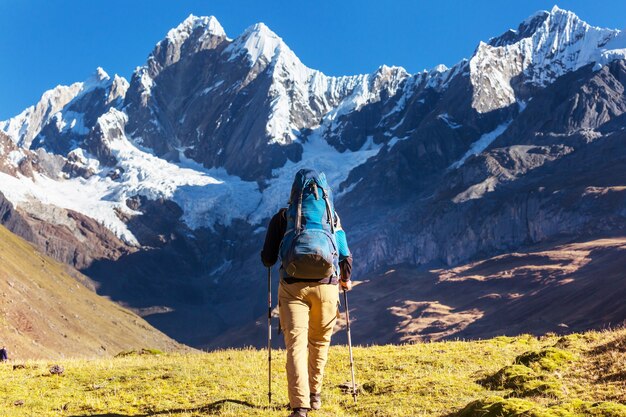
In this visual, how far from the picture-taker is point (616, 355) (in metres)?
15.4

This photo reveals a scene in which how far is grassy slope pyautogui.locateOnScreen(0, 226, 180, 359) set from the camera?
4537 inches

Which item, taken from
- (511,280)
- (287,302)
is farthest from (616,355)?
(511,280)

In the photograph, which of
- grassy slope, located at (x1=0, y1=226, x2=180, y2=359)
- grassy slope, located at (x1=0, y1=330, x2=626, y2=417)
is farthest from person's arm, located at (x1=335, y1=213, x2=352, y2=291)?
grassy slope, located at (x1=0, y1=226, x2=180, y2=359)

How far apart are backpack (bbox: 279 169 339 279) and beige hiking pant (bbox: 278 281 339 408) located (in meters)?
0.33

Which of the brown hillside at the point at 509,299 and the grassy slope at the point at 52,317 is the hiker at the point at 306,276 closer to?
the grassy slope at the point at 52,317

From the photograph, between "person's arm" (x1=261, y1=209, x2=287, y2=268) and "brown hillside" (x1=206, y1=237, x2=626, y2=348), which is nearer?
"person's arm" (x1=261, y1=209, x2=287, y2=268)

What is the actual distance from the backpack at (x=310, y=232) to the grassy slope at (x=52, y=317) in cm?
9391

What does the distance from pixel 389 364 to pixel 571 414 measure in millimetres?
7561

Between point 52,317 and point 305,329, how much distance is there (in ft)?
435

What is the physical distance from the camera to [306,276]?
12344 millimetres

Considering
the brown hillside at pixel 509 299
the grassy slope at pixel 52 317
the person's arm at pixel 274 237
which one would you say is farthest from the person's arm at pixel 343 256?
the brown hillside at pixel 509 299

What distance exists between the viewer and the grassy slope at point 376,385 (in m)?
13.2

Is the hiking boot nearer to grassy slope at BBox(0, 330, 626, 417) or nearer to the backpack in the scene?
grassy slope at BBox(0, 330, 626, 417)

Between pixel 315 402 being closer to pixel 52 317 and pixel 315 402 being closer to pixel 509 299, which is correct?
pixel 52 317
